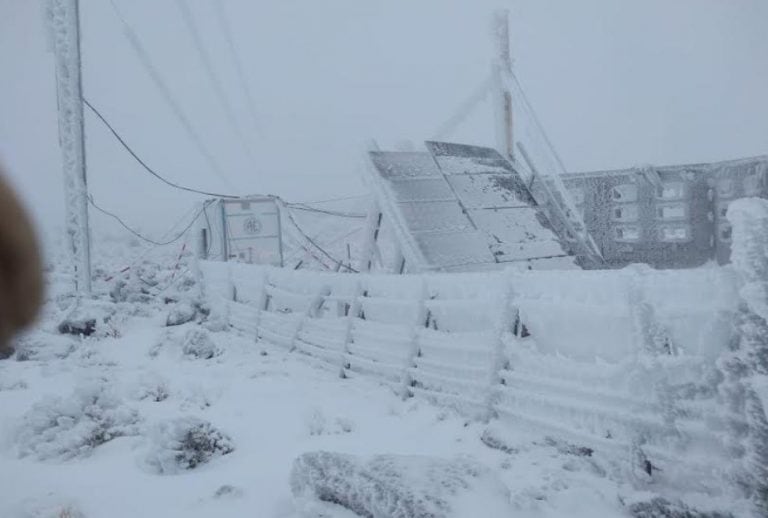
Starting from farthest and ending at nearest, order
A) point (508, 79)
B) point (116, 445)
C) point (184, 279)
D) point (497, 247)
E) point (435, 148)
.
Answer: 1. point (184, 279)
2. point (508, 79)
3. point (435, 148)
4. point (497, 247)
5. point (116, 445)

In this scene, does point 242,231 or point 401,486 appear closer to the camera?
point 401,486

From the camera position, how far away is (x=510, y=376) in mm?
4117

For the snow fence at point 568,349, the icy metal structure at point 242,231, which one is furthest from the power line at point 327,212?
the snow fence at point 568,349

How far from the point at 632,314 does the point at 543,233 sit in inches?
194

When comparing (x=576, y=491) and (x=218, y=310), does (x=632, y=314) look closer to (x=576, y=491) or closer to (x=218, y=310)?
(x=576, y=491)

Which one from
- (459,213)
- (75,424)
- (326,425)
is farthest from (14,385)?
(459,213)

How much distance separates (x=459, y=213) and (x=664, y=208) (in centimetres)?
658

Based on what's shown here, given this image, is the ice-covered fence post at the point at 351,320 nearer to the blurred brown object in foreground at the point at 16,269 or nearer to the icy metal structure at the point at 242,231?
the blurred brown object in foreground at the point at 16,269

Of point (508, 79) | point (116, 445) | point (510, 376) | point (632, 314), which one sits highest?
point (508, 79)

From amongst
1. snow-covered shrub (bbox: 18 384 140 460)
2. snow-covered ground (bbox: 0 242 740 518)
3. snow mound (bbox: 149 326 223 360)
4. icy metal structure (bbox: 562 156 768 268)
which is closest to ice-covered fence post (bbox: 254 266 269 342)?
snow mound (bbox: 149 326 223 360)

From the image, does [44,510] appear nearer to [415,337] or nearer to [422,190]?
[415,337]

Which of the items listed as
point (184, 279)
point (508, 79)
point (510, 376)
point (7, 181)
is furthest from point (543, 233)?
point (184, 279)

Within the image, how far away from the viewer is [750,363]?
2.65m

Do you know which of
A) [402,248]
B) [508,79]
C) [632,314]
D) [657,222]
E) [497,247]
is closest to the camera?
[632,314]
